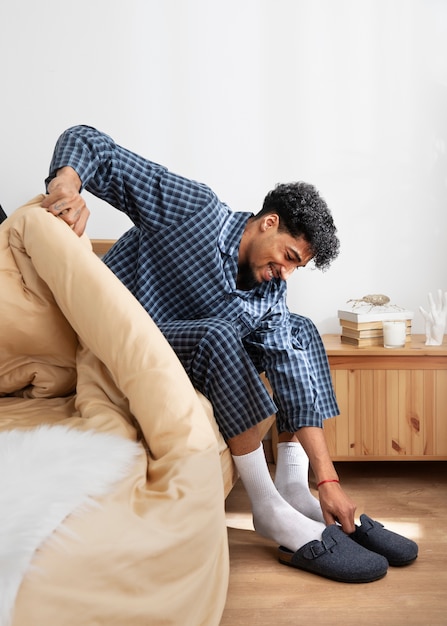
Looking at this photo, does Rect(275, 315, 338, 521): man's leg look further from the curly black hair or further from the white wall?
the white wall

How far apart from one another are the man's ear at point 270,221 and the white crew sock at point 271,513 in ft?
1.94

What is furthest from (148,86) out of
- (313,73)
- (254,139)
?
(313,73)

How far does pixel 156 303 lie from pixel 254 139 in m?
1.07

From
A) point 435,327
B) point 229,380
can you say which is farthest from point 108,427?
point 435,327

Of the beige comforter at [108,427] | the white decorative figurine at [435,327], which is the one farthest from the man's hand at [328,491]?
the white decorative figurine at [435,327]

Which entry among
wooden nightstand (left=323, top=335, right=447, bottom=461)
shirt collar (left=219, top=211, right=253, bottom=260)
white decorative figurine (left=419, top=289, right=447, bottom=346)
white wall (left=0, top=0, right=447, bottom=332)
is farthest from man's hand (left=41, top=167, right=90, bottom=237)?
white decorative figurine (left=419, top=289, right=447, bottom=346)

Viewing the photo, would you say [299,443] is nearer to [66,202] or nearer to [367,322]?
[367,322]

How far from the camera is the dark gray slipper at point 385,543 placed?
1.48m

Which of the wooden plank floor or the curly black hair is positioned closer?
the wooden plank floor

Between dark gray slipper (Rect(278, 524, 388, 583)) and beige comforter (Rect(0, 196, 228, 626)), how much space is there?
0.37m

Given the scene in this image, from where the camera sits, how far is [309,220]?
68.8 inches

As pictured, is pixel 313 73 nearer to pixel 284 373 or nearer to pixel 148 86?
pixel 148 86

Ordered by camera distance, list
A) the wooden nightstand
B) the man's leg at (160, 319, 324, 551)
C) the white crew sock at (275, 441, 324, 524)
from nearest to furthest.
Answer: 1. the man's leg at (160, 319, 324, 551)
2. the white crew sock at (275, 441, 324, 524)
3. the wooden nightstand

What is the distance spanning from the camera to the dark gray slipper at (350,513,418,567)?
58.1 inches
